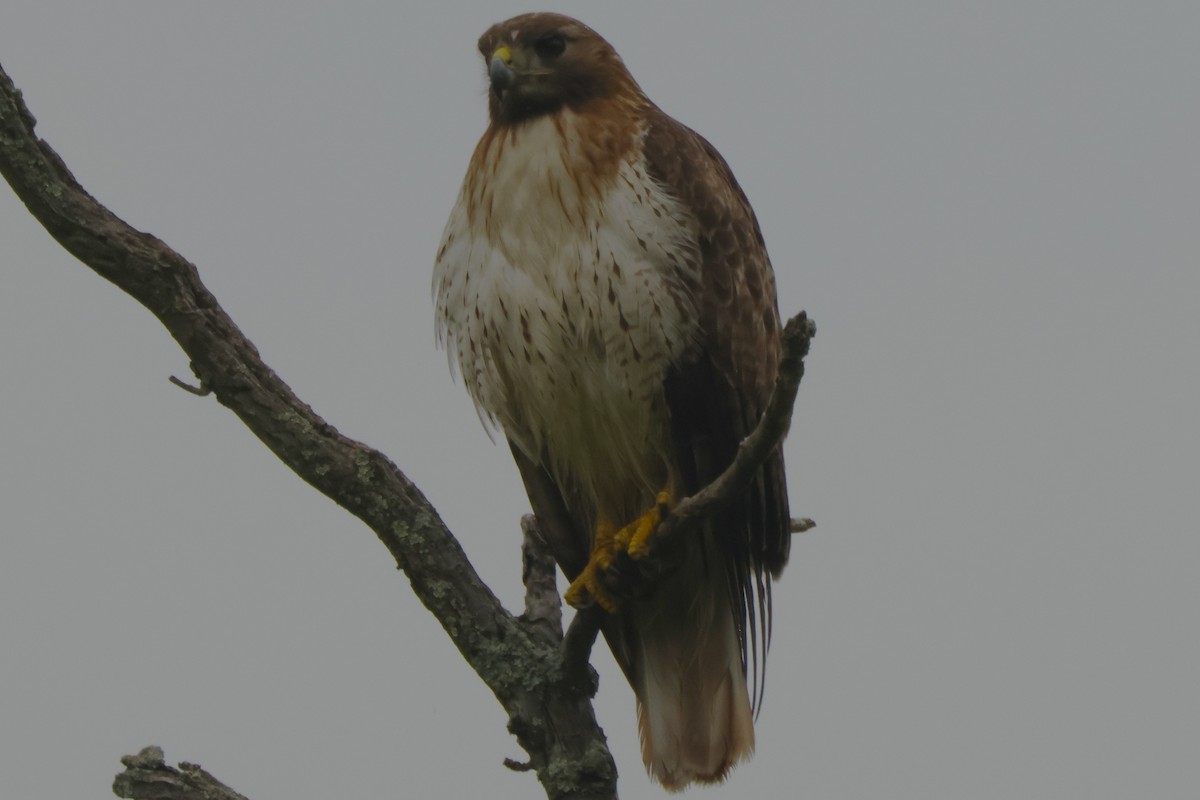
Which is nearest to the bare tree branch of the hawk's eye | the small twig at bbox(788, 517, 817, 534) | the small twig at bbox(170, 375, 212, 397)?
the small twig at bbox(170, 375, 212, 397)

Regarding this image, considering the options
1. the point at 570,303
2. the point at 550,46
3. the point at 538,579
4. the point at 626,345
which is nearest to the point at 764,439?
the point at 626,345

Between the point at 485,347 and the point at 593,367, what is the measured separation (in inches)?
16.4

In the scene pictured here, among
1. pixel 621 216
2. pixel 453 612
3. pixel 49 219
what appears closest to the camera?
pixel 49 219

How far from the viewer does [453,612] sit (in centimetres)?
433

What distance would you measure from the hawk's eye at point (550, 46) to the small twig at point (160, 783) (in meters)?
2.73

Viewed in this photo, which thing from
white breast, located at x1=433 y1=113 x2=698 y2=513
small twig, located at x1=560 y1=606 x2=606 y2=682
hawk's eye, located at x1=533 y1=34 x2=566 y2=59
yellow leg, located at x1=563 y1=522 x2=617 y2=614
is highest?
hawk's eye, located at x1=533 y1=34 x2=566 y2=59

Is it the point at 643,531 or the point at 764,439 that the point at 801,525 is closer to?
the point at 643,531

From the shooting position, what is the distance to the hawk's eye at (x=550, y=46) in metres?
5.28

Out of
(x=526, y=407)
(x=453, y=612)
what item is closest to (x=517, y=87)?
(x=526, y=407)

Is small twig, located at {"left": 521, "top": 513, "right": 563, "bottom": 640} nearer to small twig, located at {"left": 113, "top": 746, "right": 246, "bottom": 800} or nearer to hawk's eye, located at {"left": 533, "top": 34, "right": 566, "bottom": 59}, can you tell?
small twig, located at {"left": 113, "top": 746, "right": 246, "bottom": 800}

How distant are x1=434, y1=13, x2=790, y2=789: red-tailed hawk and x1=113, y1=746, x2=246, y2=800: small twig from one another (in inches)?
50.8

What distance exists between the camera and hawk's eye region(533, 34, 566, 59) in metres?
5.28

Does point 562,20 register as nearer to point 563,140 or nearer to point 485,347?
point 563,140

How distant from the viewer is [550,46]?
5.30 m
